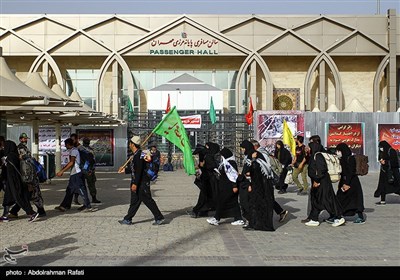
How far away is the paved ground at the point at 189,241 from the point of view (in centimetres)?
731

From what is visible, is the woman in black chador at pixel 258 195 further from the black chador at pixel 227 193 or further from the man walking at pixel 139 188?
the man walking at pixel 139 188

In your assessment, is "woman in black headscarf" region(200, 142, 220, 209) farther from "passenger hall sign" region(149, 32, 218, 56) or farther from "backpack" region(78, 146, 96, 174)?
"passenger hall sign" region(149, 32, 218, 56)

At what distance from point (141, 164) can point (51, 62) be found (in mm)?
30957

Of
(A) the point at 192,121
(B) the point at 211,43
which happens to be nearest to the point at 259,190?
(A) the point at 192,121

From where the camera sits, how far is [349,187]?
1064 centimetres

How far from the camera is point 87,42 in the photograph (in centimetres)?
3922

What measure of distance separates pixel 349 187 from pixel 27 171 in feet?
19.8

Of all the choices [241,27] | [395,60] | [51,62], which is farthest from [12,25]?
[395,60]

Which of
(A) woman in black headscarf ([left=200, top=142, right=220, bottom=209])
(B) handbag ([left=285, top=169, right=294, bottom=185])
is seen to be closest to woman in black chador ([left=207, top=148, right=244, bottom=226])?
(A) woman in black headscarf ([left=200, top=142, right=220, bottom=209])

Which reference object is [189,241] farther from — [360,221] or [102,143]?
[102,143]

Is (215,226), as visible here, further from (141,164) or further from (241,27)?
(241,27)

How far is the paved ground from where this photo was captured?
7.31 metres

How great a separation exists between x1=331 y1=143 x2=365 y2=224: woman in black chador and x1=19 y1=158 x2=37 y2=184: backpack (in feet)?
19.1

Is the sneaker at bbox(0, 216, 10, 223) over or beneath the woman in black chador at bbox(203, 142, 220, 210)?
beneath
